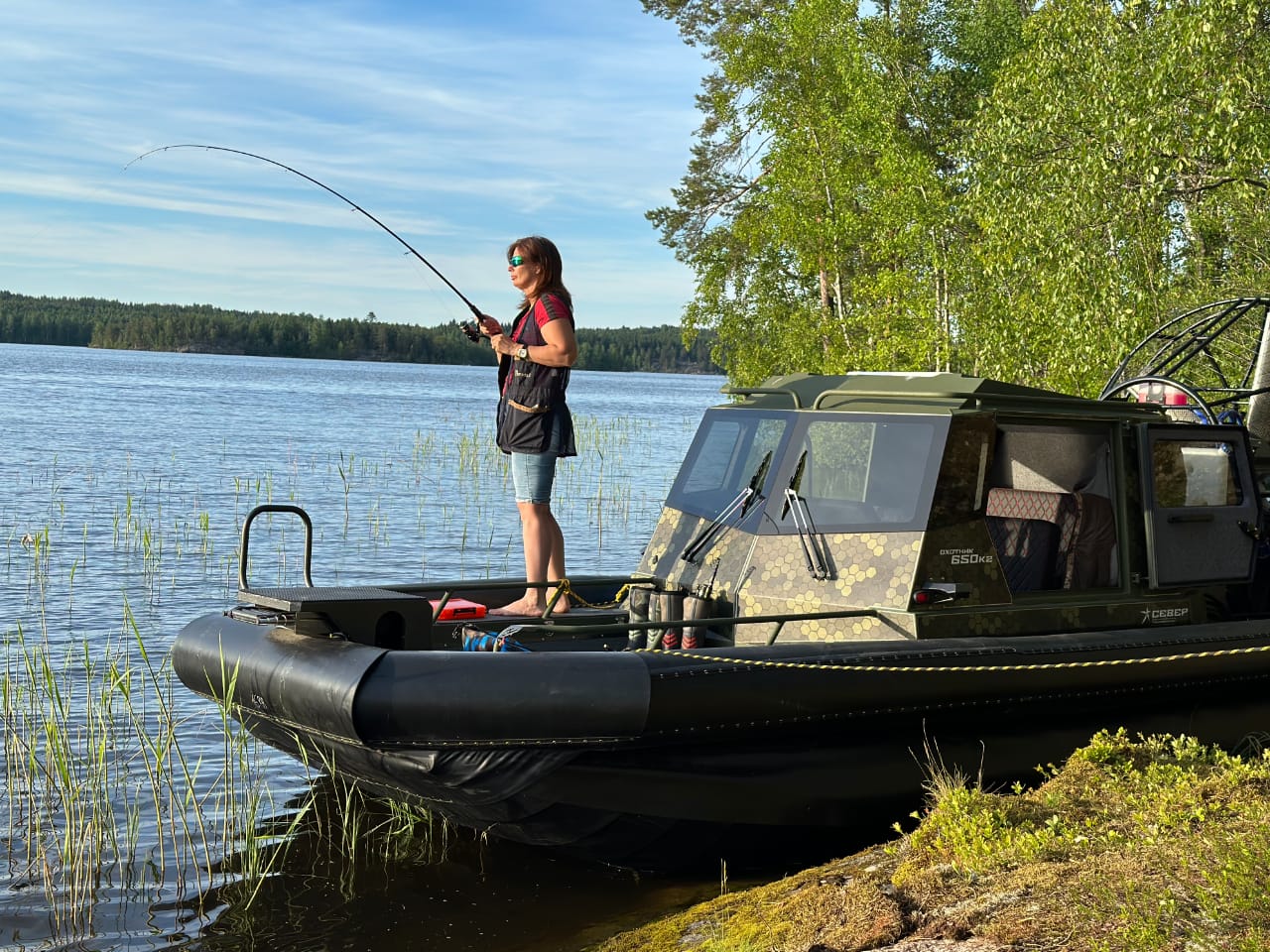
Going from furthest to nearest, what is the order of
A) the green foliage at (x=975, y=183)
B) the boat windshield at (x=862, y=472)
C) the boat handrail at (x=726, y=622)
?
the green foliage at (x=975, y=183) < the boat windshield at (x=862, y=472) < the boat handrail at (x=726, y=622)

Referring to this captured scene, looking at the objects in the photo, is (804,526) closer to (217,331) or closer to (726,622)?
(726,622)

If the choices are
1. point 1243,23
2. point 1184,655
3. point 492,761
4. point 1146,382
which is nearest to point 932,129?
point 1243,23

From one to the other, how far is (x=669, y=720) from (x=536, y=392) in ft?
7.47

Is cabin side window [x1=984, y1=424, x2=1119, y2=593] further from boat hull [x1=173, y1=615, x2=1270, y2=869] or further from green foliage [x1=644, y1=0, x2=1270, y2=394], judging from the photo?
green foliage [x1=644, y1=0, x2=1270, y2=394]

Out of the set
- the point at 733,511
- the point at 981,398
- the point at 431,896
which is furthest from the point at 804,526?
the point at 431,896

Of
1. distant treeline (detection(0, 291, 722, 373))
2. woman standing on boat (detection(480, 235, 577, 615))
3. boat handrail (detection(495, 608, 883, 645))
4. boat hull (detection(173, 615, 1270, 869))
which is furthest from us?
distant treeline (detection(0, 291, 722, 373))

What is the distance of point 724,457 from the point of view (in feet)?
23.4

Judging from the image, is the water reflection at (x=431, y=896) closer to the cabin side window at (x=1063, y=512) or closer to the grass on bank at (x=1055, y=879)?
the grass on bank at (x=1055, y=879)

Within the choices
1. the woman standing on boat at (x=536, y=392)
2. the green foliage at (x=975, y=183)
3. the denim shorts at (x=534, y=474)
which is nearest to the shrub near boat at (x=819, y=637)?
the woman standing on boat at (x=536, y=392)

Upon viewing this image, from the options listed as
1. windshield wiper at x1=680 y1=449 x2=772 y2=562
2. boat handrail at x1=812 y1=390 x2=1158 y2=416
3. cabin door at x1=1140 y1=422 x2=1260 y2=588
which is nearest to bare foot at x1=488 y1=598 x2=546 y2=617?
windshield wiper at x1=680 y1=449 x2=772 y2=562

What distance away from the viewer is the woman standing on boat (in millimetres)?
7004

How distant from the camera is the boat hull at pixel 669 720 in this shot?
16.9 feet

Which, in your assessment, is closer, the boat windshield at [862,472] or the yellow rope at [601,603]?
the boat windshield at [862,472]

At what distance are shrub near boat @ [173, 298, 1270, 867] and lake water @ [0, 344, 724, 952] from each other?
435 millimetres
